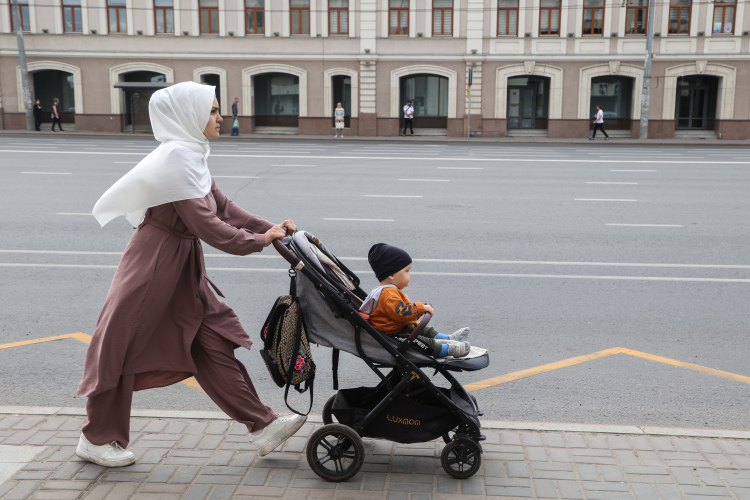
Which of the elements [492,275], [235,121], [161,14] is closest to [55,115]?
[161,14]

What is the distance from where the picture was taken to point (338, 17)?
130 feet

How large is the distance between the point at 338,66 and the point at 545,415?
36.4 meters

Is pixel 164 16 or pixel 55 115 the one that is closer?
pixel 55 115

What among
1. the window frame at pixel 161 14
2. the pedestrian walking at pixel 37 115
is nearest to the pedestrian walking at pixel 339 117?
the window frame at pixel 161 14

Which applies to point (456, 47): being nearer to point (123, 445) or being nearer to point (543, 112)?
point (543, 112)

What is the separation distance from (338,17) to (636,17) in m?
14.8

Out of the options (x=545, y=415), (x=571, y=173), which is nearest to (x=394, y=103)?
(x=571, y=173)

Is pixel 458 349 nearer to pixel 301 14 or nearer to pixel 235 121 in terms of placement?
pixel 235 121

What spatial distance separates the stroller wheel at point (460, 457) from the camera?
3895 mm

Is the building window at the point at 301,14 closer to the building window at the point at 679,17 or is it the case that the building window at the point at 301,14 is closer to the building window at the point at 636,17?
the building window at the point at 636,17

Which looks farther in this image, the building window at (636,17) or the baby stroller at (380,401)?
the building window at (636,17)

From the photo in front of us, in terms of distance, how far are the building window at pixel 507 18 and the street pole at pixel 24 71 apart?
922 inches

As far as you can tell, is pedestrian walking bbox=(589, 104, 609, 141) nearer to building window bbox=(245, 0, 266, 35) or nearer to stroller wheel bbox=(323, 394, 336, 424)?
building window bbox=(245, 0, 266, 35)

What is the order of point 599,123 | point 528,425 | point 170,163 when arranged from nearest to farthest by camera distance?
point 170,163 → point 528,425 → point 599,123
